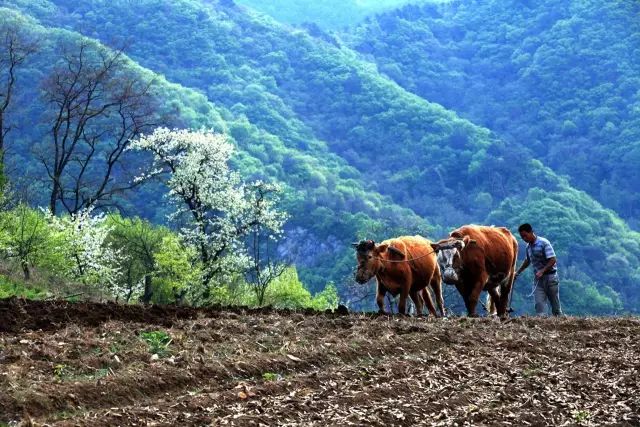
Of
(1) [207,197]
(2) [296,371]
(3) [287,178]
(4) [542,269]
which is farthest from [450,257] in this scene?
(3) [287,178]

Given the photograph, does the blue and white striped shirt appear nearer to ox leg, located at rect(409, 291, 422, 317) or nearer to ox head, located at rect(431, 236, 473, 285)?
ox head, located at rect(431, 236, 473, 285)

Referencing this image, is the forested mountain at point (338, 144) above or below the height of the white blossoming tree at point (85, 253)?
above

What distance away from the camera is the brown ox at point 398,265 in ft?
63.8

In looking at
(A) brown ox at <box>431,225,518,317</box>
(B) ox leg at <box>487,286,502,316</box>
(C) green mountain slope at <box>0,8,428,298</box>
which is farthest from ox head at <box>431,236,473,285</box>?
(C) green mountain slope at <box>0,8,428,298</box>

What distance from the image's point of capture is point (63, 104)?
44.7 metres

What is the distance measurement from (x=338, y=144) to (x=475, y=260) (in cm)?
11545

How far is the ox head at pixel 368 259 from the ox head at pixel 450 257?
2.91ft

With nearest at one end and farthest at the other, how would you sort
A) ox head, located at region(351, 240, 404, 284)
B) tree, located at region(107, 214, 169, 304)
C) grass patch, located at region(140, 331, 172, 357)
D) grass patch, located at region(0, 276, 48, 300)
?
grass patch, located at region(140, 331, 172, 357) → ox head, located at region(351, 240, 404, 284) → grass patch, located at region(0, 276, 48, 300) → tree, located at region(107, 214, 169, 304)

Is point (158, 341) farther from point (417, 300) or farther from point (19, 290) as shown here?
point (19, 290)

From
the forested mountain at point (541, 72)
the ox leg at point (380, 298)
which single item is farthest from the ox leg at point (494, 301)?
the forested mountain at point (541, 72)

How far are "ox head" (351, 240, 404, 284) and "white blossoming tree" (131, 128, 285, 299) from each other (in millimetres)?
26241

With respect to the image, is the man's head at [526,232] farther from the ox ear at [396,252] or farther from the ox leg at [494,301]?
the ox ear at [396,252]

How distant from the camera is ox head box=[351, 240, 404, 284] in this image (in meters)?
19.4

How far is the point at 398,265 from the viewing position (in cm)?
1978
